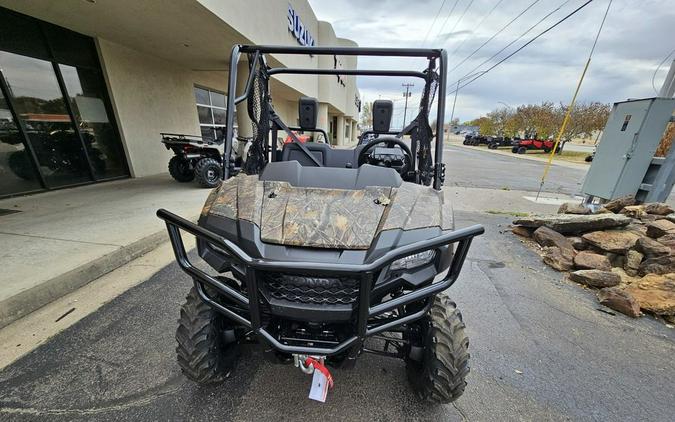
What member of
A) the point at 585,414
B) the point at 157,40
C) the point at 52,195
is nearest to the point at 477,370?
the point at 585,414

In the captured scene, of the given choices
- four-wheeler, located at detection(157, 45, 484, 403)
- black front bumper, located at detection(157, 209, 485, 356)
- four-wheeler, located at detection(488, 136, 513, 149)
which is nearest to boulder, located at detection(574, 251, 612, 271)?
four-wheeler, located at detection(157, 45, 484, 403)

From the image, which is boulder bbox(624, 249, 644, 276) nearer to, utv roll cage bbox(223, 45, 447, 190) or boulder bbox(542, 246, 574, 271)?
boulder bbox(542, 246, 574, 271)

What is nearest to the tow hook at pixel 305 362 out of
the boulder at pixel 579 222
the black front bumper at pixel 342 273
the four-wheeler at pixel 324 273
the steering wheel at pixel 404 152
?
the four-wheeler at pixel 324 273

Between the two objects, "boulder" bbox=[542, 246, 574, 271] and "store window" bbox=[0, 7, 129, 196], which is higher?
"store window" bbox=[0, 7, 129, 196]

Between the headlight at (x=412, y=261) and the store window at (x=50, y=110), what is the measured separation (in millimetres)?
7381

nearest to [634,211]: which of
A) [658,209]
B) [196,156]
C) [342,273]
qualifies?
[658,209]

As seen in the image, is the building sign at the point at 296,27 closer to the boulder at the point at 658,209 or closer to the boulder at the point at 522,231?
→ the boulder at the point at 522,231

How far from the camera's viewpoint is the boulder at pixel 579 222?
12.5ft

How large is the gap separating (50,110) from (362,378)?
787 centimetres

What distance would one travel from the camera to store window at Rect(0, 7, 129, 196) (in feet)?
16.5

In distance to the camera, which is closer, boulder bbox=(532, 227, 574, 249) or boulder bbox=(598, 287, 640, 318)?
boulder bbox=(598, 287, 640, 318)

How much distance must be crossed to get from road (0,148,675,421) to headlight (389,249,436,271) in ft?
3.13

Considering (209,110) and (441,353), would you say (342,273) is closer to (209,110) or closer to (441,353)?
(441,353)

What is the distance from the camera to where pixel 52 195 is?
17.3 feet
